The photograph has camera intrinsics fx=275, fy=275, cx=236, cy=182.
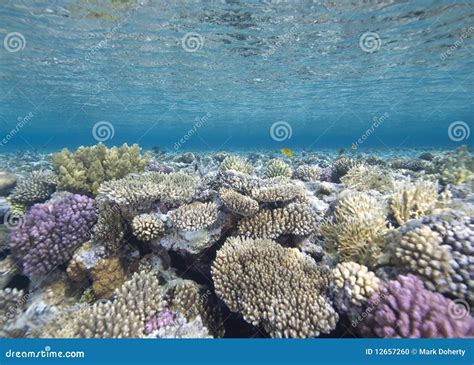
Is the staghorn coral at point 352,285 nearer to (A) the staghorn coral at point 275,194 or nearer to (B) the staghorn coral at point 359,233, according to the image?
(B) the staghorn coral at point 359,233

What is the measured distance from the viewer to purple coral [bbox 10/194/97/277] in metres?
A: 5.09

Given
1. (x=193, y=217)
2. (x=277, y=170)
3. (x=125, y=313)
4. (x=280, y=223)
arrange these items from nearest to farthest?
(x=125, y=313) < (x=193, y=217) < (x=280, y=223) < (x=277, y=170)

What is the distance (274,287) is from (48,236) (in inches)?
172

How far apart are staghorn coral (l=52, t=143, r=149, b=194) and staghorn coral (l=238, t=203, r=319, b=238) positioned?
4.76 m

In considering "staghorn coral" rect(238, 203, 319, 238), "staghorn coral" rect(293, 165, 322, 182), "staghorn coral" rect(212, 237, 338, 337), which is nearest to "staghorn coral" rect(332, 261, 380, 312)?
"staghorn coral" rect(212, 237, 338, 337)

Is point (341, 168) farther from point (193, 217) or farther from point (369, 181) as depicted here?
point (193, 217)

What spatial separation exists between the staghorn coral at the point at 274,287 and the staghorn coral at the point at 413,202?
2.13 metres

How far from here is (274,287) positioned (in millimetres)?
3902

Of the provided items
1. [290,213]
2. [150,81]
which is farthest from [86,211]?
[150,81]

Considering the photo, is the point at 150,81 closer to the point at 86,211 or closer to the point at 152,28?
the point at 152,28

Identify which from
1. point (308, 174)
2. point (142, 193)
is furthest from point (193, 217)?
point (308, 174)

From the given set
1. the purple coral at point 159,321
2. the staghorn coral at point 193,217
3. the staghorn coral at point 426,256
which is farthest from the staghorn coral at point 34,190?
the staghorn coral at point 426,256

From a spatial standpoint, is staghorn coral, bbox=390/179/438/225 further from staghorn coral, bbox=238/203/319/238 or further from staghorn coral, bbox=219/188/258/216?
staghorn coral, bbox=219/188/258/216

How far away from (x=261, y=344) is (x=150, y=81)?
30.6 metres
